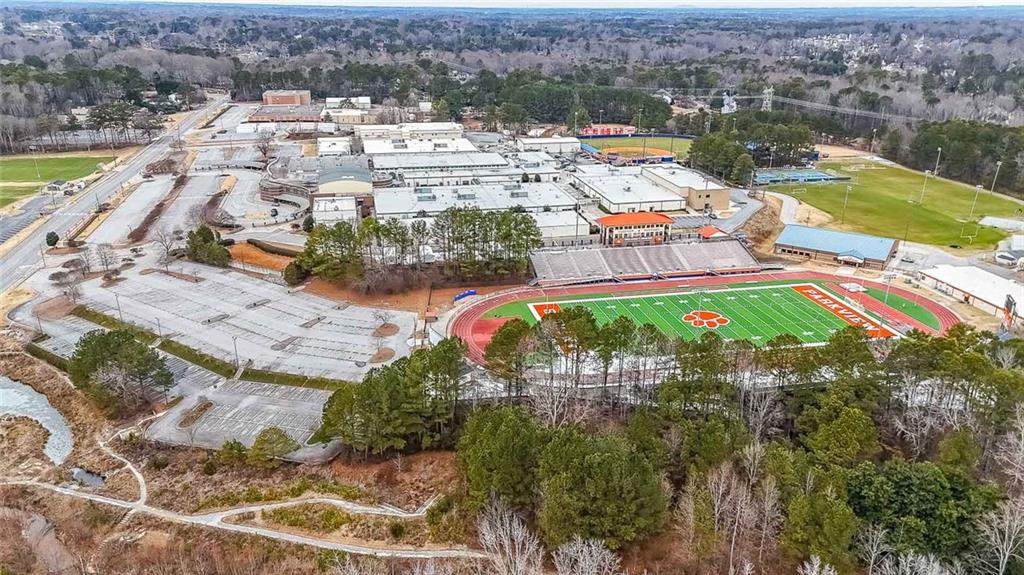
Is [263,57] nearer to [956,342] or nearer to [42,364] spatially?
[42,364]

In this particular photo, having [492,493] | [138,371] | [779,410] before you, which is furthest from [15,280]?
[779,410]

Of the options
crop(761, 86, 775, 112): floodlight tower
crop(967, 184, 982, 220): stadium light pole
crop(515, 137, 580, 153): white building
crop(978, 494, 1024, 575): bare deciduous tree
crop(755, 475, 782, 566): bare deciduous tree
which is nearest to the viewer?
crop(978, 494, 1024, 575): bare deciduous tree

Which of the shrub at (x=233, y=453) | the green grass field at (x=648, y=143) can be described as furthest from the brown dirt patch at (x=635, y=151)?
the shrub at (x=233, y=453)

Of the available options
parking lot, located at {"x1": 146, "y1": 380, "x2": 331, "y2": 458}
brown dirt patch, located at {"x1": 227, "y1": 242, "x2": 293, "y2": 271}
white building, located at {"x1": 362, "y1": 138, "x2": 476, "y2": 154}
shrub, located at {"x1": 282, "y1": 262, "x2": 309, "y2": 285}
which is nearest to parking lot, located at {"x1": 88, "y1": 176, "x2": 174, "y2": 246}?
brown dirt patch, located at {"x1": 227, "y1": 242, "x2": 293, "y2": 271}

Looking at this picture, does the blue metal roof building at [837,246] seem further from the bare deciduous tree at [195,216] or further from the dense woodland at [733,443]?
the bare deciduous tree at [195,216]

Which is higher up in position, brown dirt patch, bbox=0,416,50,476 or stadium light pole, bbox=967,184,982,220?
stadium light pole, bbox=967,184,982,220

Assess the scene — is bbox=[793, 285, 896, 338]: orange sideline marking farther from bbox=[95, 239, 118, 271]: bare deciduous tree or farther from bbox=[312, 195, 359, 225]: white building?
bbox=[95, 239, 118, 271]: bare deciduous tree

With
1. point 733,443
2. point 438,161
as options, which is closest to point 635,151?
point 438,161
